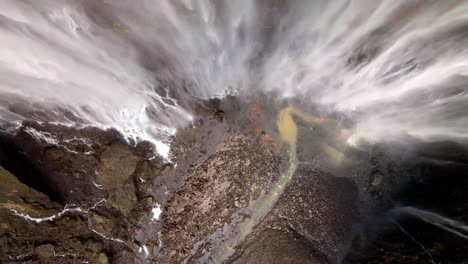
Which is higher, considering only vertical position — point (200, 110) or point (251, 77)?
point (251, 77)

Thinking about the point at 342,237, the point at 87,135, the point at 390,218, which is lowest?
the point at 87,135

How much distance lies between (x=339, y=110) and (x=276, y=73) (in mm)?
2055

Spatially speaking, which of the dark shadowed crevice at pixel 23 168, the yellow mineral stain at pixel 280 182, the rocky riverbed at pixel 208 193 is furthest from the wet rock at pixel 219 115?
the dark shadowed crevice at pixel 23 168

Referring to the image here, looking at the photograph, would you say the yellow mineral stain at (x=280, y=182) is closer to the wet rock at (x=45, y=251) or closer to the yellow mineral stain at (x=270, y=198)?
the yellow mineral stain at (x=270, y=198)

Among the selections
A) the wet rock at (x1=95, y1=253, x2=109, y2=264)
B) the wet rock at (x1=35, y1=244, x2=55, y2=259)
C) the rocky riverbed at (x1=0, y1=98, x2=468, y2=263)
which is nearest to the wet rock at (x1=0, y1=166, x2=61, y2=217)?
the rocky riverbed at (x1=0, y1=98, x2=468, y2=263)

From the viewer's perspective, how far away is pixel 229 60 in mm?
7965

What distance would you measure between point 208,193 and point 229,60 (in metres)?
3.58

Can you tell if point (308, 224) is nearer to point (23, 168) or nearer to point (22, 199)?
point (22, 199)

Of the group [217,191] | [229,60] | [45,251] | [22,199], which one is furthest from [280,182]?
[22,199]

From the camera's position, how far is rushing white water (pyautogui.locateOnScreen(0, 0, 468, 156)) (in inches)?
240

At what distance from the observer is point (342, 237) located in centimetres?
755

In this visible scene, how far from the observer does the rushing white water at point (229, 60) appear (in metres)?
6.09

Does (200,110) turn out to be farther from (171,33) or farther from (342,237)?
(342,237)

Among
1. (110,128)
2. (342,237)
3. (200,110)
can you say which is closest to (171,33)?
(200,110)
